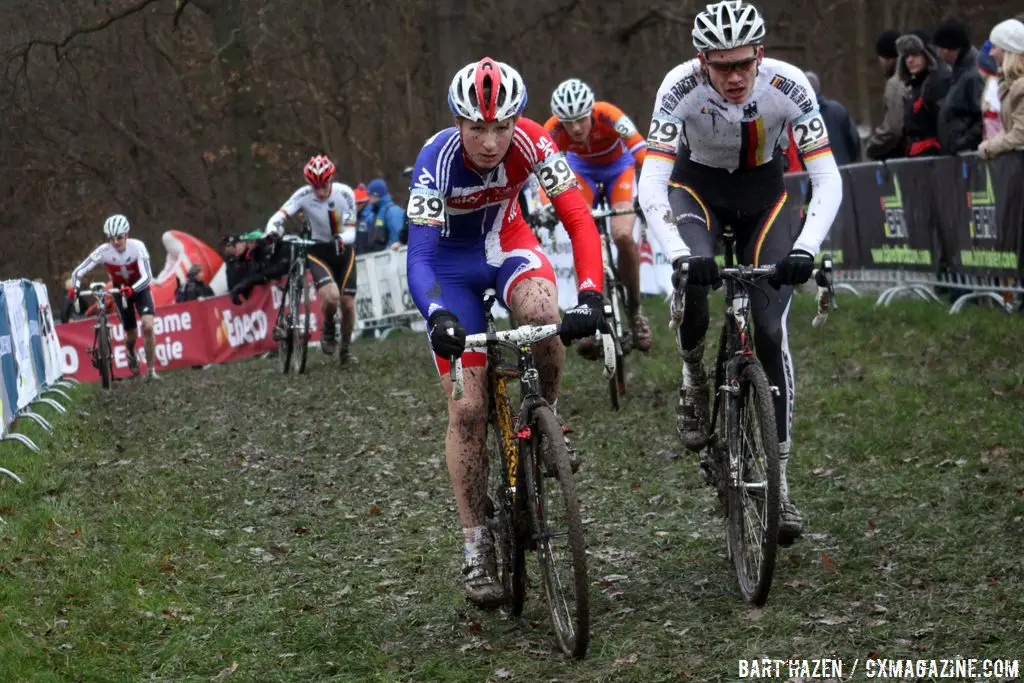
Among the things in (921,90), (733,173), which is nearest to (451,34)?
(921,90)

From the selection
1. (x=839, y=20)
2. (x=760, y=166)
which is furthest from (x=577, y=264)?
(x=839, y=20)

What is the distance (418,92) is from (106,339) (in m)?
18.6

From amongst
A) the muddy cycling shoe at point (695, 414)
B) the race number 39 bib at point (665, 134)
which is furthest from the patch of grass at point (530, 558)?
the race number 39 bib at point (665, 134)

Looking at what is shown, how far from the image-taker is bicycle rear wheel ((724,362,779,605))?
6133 mm

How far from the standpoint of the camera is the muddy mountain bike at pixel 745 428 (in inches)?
248

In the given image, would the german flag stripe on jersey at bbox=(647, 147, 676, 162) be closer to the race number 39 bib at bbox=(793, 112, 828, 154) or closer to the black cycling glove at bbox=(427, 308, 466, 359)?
the race number 39 bib at bbox=(793, 112, 828, 154)

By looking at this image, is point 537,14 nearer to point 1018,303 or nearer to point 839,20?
point 839,20

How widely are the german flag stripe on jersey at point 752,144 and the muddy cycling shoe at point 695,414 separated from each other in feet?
3.48

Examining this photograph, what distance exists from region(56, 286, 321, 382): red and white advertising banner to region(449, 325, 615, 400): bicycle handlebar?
19.1 meters

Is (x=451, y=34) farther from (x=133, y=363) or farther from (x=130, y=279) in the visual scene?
(x=133, y=363)

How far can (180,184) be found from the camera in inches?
1427

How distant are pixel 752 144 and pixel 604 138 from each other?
213 inches

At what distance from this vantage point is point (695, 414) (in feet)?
24.0

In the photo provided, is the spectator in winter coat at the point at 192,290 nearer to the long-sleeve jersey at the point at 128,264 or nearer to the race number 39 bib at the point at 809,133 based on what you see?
the long-sleeve jersey at the point at 128,264
